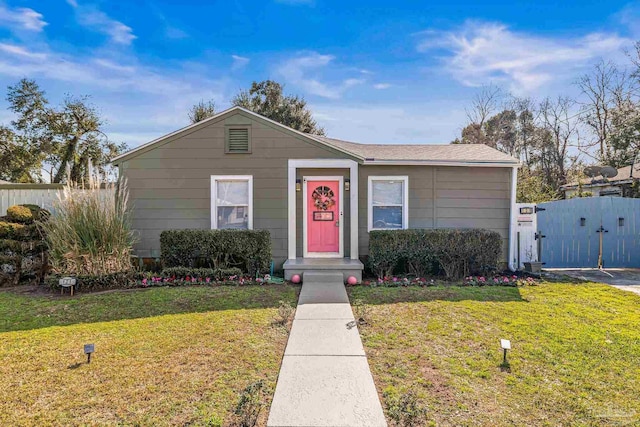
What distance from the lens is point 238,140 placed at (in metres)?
7.44

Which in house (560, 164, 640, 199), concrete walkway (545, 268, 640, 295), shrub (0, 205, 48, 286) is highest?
house (560, 164, 640, 199)

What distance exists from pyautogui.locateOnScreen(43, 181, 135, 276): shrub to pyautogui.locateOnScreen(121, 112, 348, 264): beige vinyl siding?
3.85 ft

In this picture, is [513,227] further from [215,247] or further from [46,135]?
[46,135]

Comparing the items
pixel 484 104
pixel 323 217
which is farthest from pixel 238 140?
pixel 484 104

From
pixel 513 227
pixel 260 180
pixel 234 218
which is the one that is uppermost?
pixel 260 180

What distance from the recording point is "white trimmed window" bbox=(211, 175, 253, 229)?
7508mm

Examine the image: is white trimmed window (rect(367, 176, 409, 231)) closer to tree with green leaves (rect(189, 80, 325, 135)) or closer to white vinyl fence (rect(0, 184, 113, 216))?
white vinyl fence (rect(0, 184, 113, 216))

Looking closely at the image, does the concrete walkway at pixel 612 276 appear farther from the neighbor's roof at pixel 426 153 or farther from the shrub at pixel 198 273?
the shrub at pixel 198 273

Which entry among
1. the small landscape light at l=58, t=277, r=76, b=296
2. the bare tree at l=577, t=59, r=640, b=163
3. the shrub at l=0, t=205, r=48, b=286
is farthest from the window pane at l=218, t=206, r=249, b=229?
the bare tree at l=577, t=59, r=640, b=163

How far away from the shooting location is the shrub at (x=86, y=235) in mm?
5977

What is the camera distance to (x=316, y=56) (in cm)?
1049

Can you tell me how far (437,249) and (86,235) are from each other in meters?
6.83

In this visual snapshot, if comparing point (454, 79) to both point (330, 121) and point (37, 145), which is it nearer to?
point (330, 121)

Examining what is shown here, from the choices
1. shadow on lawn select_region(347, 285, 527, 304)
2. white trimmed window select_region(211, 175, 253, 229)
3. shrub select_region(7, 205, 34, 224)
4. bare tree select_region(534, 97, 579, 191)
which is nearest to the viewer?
shadow on lawn select_region(347, 285, 527, 304)
